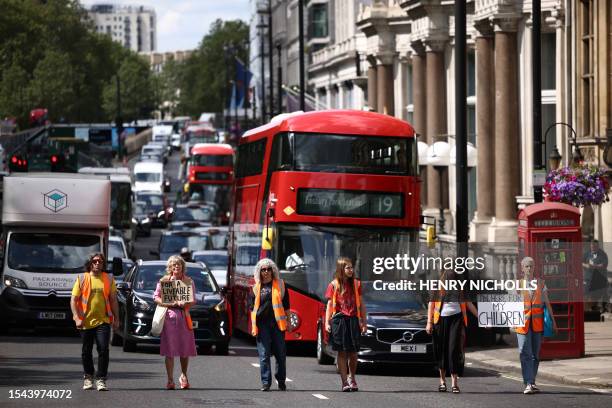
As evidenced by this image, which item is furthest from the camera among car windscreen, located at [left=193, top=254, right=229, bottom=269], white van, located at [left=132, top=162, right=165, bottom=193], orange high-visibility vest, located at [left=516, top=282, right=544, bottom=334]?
white van, located at [left=132, top=162, right=165, bottom=193]

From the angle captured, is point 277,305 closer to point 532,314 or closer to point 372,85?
point 532,314

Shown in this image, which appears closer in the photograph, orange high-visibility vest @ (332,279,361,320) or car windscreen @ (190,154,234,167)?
orange high-visibility vest @ (332,279,361,320)

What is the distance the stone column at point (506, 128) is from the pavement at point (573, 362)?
53.8ft

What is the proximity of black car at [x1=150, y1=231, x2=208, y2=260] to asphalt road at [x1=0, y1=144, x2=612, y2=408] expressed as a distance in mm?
20953

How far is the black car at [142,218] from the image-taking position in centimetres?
8275

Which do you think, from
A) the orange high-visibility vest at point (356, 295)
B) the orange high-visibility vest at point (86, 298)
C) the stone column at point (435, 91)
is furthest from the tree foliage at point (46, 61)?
the orange high-visibility vest at point (86, 298)

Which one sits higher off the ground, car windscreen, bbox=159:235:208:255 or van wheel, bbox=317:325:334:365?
car windscreen, bbox=159:235:208:255

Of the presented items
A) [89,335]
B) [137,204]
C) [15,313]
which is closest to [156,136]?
[137,204]

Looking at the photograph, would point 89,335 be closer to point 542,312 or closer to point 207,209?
point 542,312

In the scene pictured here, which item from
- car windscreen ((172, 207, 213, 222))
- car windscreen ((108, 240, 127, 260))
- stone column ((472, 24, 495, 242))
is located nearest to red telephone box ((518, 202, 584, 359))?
car windscreen ((108, 240, 127, 260))

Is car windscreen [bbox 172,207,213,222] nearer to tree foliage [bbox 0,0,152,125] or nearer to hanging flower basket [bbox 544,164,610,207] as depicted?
hanging flower basket [bbox 544,164,610,207]

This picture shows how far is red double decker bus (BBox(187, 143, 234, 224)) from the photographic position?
8800 cm

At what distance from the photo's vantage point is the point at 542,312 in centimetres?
2200

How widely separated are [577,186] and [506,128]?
1639 cm
